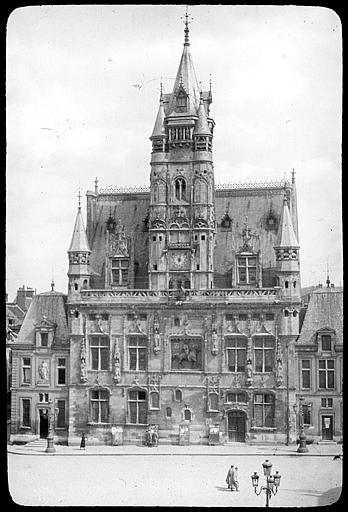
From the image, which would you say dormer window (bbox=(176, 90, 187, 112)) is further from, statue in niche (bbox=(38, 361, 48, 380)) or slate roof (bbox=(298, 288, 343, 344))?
statue in niche (bbox=(38, 361, 48, 380))

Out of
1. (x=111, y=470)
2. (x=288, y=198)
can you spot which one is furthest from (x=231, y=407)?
(x=288, y=198)

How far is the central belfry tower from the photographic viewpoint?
3184 centimetres

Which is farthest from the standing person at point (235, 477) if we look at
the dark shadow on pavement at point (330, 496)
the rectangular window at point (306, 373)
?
the rectangular window at point (306, 373)

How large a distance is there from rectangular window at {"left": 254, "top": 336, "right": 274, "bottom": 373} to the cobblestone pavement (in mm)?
2633

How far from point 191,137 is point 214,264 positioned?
12.9 feet

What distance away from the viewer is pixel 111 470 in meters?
30.2

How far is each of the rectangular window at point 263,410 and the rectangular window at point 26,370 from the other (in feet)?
22.6

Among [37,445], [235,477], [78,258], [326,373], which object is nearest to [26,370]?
[37,445]

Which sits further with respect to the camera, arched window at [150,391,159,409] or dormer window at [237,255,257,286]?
dormer window at [237,255,257,286]

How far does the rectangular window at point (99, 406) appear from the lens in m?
32.3

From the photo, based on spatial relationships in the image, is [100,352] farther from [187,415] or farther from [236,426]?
[236,426]

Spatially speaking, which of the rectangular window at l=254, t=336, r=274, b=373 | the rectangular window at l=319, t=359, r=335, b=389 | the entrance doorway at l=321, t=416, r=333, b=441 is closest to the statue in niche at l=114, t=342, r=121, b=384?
the rectangular window at l=254, t=336, r=274, b=373

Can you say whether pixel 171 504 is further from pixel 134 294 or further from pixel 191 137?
pixel 191 137

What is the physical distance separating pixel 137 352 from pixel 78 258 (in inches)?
133
